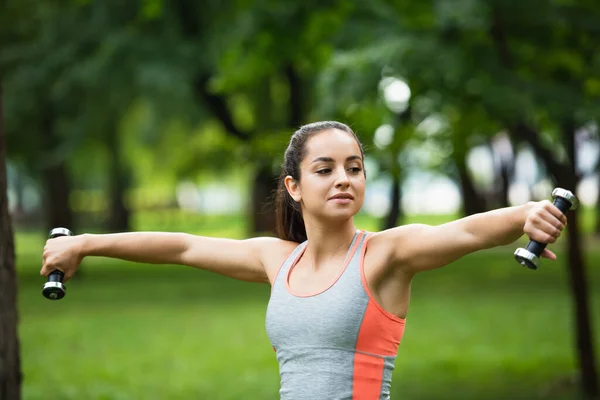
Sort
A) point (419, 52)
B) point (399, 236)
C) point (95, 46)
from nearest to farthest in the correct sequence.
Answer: point (399, 236)
point (419, 52)
point (95, 46)

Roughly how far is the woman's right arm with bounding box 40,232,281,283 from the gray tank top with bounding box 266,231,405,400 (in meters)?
0.41

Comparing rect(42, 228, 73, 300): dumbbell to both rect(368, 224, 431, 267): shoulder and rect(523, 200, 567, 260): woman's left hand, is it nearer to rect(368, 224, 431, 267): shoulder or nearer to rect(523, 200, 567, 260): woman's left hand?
rect(368, 224, 431, 267): shoulder

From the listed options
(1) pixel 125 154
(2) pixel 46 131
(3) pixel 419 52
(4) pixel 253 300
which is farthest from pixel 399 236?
(1) pixel 125 154

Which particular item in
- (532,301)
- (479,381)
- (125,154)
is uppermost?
(125,154)

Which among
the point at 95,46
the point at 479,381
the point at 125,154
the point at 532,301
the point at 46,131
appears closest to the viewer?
the point at 479,381

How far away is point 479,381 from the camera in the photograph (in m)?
9.90

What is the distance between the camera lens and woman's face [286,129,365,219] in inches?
127

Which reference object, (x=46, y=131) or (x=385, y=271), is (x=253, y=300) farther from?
(x=385, y=271)

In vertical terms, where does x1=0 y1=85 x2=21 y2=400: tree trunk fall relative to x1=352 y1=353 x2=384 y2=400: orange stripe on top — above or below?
above

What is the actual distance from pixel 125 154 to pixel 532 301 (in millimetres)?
26211

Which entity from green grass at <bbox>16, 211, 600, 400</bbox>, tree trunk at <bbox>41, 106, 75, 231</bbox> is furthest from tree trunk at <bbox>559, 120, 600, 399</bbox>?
tree trunk at <bbox>41, 106, 75, 231</bbox>

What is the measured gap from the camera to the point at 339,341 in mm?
3143

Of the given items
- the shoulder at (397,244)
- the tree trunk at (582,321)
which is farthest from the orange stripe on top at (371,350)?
the tree trunk at (582,321)

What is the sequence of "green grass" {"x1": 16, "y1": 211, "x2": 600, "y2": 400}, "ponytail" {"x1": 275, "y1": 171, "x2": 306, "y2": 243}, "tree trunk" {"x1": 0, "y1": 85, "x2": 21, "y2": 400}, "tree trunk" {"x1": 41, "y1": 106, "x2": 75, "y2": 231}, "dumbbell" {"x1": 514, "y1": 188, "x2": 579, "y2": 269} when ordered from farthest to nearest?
"tree trunk" {"x1": 41, "y1": 106, "x2": 75, "y2": 231}
"green grass" {"x1": 16, "y1": 211, "x2": 600, "y2": 400}
"tree trunk" {"x1": 0, "y1": 85, "x2": 21, "y2": 400}
"ponytail" {"x1": 275, "y1": 171, "x2": 306, "y2": 243}
"dumbbell" {"x1": 514, "y1": 188, "x2": 579, "y2": 269}
